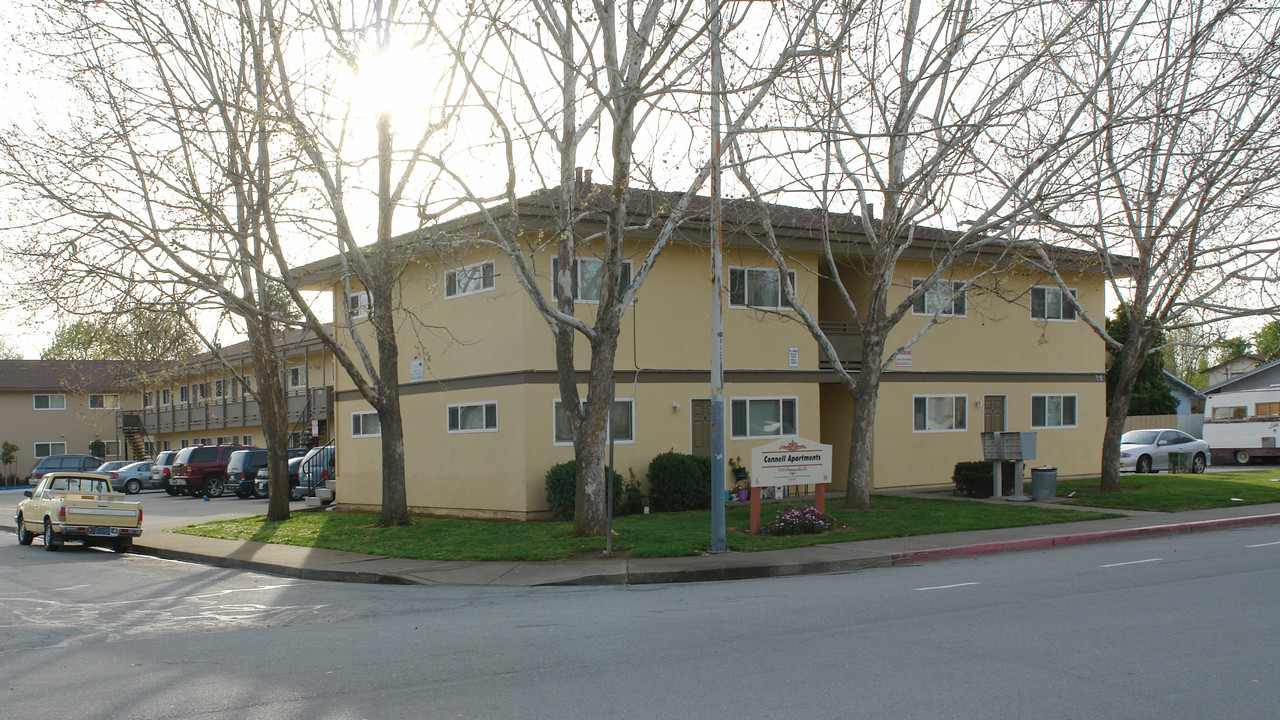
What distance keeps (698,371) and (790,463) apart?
6.45 meters

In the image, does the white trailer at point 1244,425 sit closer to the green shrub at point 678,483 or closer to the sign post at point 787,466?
the green shrub at point 678,483

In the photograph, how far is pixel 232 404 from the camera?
162 feet

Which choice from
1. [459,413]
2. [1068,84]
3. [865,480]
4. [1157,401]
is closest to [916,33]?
[1068,84]

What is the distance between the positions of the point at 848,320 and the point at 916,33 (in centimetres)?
1002

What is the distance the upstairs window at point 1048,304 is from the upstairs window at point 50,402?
193 ft

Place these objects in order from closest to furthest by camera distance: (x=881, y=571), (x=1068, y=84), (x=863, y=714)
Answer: (x=863, y=714), (x=881, y=571), (x=1068, y=84)

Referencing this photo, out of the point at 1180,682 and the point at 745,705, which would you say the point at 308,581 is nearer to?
the point at 745,705

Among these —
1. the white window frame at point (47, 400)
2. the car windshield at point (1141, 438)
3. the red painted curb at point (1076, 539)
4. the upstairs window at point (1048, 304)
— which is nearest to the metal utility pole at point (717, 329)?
the red painted curb at point (1076, 539)

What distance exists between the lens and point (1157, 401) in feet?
157

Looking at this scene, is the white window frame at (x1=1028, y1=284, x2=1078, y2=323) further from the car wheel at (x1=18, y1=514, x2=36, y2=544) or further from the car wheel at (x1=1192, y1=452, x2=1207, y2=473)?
the car wheel at (x1=18, y1=514, x2=36, y2=544)

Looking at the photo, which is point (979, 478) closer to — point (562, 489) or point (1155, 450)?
point (562, 489)

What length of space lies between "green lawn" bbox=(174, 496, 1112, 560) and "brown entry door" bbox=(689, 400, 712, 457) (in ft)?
6.49

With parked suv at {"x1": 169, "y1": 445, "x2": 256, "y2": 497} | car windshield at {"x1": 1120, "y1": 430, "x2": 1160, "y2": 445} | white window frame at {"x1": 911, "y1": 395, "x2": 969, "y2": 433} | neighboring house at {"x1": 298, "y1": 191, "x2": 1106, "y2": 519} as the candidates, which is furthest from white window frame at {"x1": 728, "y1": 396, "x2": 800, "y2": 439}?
parked suv at {"x1": 169, "y1": 445, "x2": 256, "y2": 497}

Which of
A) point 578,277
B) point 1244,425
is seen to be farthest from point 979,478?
point 1244,425
